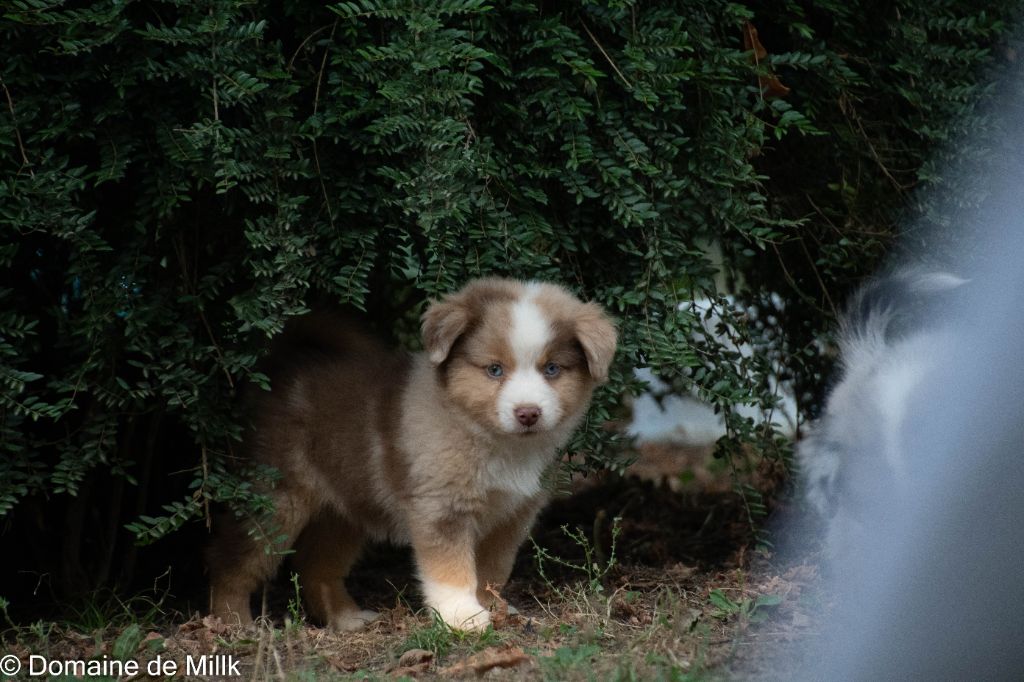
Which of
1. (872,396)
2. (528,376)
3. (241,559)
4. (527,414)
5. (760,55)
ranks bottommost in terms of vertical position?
(241,559)

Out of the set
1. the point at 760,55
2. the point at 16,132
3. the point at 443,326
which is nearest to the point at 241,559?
the point at 443,326

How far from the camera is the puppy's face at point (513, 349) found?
3881mm

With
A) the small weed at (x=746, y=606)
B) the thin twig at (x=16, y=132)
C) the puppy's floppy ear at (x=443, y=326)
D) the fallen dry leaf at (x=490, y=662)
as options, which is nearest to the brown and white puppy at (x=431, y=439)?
the puppy's floppy ear at (x=443, y=326)

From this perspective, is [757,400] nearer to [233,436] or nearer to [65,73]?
[233,436]

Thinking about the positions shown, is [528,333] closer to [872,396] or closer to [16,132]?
[872,396]

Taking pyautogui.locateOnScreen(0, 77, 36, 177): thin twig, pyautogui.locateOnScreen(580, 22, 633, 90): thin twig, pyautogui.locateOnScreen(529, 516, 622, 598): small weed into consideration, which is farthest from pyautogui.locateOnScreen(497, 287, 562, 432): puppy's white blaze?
pyautogui.locateOnScreen(0, 77, 36, 177): thin twig

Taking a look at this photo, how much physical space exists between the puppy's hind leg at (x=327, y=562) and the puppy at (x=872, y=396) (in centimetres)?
192

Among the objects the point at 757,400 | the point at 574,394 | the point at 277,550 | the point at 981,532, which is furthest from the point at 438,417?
the point at 981,532

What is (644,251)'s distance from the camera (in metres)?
4.34

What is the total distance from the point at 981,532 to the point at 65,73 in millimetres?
2960

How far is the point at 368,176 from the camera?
4.02 m

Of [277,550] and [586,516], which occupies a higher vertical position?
[586,516]

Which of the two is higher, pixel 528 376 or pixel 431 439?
pixel 528 376

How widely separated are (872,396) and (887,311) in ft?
1.80
